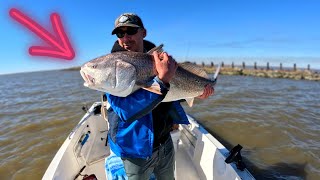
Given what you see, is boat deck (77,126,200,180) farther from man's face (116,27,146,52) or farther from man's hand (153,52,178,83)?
man's hand (153,52,178,83)

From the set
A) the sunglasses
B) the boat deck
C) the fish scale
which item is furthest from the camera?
the boat deck

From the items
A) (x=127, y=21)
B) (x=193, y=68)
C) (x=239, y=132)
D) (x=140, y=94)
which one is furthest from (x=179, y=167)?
(x=239, y=132)

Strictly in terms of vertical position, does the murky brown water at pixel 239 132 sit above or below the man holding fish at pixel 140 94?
below

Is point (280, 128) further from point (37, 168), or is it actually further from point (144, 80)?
point (144, 80)

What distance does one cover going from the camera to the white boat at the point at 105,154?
420 cm

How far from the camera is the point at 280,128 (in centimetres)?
960

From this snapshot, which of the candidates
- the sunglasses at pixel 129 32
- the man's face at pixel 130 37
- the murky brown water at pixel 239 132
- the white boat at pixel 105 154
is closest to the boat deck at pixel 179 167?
the white boat at pixel 105 154

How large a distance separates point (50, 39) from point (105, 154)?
3.52m

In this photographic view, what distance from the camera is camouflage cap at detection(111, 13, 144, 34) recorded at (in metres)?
2.79

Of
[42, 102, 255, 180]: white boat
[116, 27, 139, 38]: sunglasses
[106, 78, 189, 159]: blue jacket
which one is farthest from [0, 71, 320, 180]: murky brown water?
[116, 27, 139, 38]: sunglasses

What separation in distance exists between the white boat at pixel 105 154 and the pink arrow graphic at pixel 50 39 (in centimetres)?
176

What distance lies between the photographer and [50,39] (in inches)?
116

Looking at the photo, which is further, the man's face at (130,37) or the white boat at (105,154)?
the white boat at (105,154)

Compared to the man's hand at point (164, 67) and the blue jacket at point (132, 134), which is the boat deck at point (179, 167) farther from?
the man's hand at point (164, 67)
